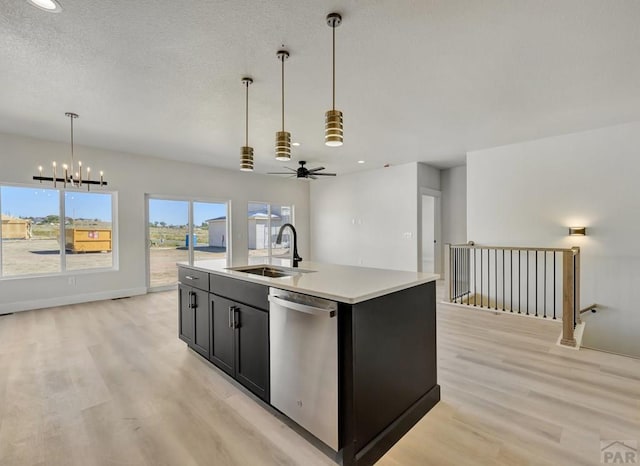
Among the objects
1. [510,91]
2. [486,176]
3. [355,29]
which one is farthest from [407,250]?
[355,29]

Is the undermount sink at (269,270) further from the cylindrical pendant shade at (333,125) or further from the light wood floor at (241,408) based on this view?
the cylindrical pendant shade at (333,125)

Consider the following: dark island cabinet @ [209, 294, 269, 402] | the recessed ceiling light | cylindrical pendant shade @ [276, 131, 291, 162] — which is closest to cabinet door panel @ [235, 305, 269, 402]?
dark island cabinet @ [209, 294, 269, 402]

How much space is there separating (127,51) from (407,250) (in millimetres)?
5890

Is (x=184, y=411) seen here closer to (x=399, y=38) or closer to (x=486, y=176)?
(x=399, y=38)

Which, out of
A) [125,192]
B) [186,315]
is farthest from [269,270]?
[125,192]

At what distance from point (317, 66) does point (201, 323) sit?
257 centimetres

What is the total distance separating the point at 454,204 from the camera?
24.3ft

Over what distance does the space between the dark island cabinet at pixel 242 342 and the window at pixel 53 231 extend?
4168mm

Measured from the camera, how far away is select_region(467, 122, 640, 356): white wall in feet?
14.1

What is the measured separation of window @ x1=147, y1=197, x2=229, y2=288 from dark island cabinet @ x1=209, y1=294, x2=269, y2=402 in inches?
156

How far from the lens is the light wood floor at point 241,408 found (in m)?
1.70

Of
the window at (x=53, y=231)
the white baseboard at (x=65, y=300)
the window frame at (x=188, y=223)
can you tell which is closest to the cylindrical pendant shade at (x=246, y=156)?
the window frame at (x=188, y=223)

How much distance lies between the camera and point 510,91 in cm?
324

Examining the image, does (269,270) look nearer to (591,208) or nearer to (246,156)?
(246,156)
